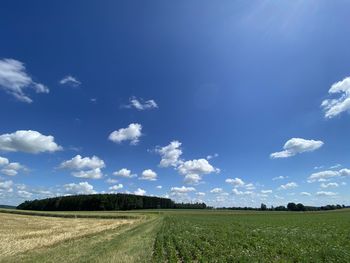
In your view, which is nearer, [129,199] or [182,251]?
[182,251]

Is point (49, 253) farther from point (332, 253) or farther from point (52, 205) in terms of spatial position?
point (52, 205)

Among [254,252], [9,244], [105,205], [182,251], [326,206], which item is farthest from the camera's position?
[326,206]

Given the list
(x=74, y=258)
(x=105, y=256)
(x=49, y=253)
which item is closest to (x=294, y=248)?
(x=105, y=256)

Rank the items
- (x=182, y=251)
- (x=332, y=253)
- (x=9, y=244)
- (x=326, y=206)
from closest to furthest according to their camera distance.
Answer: (x=332, y=253), (x=182, y=251), (x=9, y=244), (x=326, y=206)

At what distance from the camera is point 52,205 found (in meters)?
157

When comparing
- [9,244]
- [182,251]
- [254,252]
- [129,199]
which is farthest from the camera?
[129,199]

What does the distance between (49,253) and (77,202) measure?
143315 mm

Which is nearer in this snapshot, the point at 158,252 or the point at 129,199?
the point at 158,252

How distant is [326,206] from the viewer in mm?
197500

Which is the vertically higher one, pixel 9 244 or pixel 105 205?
pixel 105 205

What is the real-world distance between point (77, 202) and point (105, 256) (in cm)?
14578

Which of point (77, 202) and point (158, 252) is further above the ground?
point (77, 202)

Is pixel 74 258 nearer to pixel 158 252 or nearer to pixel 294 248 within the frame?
pixel 158 252

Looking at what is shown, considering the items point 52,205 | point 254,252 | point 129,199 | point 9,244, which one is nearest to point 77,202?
point 52,205
